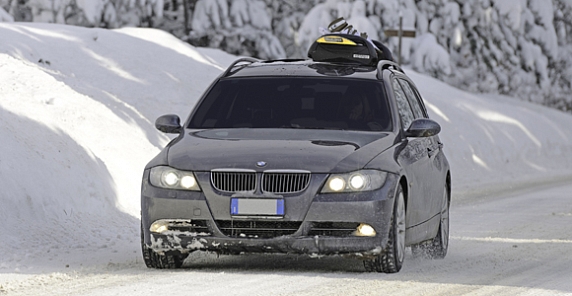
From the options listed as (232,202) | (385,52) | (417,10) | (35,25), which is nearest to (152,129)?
(385,52)

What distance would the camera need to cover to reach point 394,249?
27.6 ft

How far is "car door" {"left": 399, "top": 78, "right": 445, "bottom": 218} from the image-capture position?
9727 mm

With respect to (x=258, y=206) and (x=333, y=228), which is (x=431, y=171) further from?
(x=258, y=206)

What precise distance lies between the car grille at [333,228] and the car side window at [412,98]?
2.42m

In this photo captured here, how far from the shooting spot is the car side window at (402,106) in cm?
968

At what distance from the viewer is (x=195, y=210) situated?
8.16m

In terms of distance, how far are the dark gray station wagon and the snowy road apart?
209 mm

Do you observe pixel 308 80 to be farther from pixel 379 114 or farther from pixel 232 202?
pixel 232 202

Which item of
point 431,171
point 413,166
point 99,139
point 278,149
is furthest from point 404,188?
point 99,139

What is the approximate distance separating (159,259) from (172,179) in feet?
2.06

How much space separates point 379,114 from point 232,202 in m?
1.82

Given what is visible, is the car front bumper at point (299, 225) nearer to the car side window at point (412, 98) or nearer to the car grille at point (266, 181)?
the car grille at point (266, 181)

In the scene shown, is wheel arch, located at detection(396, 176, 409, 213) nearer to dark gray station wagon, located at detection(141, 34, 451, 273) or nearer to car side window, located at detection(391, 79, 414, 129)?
dark gray station wagon, located at detection(141, 34, 451, 273)

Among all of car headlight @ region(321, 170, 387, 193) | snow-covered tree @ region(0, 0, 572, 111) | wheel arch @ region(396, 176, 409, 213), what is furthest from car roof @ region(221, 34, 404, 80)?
snow-covered tree @ region(0, 0, 572, 111)
